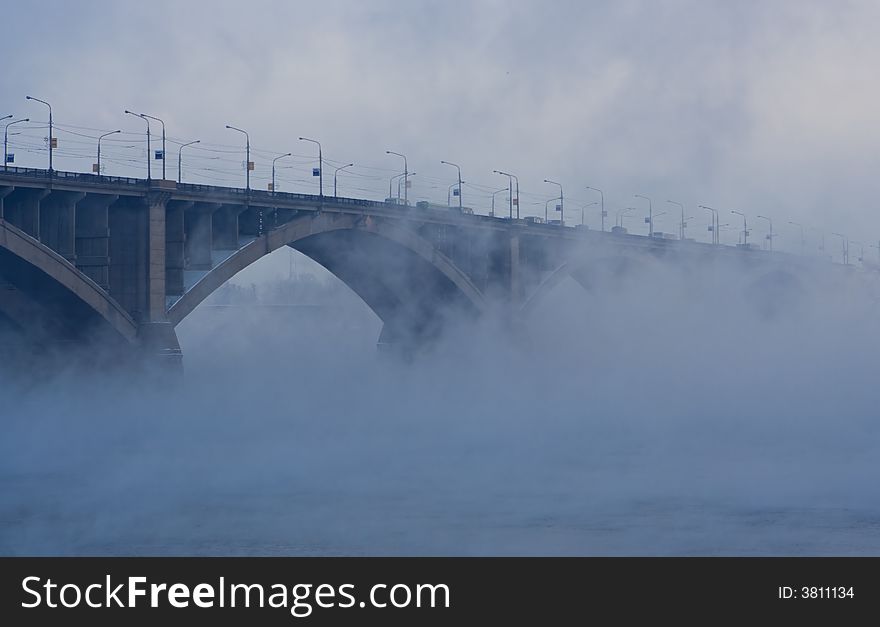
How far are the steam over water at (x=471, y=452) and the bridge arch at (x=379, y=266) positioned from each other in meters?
3.23

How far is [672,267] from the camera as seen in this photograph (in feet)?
339

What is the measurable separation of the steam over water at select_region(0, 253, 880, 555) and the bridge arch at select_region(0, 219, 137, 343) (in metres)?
2.88

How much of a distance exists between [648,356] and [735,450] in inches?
1611

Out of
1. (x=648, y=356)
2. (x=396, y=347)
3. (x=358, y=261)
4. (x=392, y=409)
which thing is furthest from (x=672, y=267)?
(x=392, y=409)

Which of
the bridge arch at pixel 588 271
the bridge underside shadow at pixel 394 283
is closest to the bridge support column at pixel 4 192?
the bridge underside shadow at pixel 394 283

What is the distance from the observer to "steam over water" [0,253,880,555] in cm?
A: 3088

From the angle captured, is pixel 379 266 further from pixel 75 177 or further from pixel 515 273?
pixel 75 177

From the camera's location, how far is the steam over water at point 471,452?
30875 millimetres

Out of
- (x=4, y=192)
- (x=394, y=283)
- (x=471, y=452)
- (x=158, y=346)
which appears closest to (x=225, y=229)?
(x=158, y=346)

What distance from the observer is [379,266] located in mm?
77562

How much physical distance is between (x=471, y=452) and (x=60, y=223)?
69.3 ft

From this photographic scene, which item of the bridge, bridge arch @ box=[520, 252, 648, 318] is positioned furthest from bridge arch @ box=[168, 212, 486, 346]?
bridge arch @ box=[520, 252, 648, 318]

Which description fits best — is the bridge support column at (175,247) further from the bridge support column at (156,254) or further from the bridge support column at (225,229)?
the bridge support column at (225,229)
